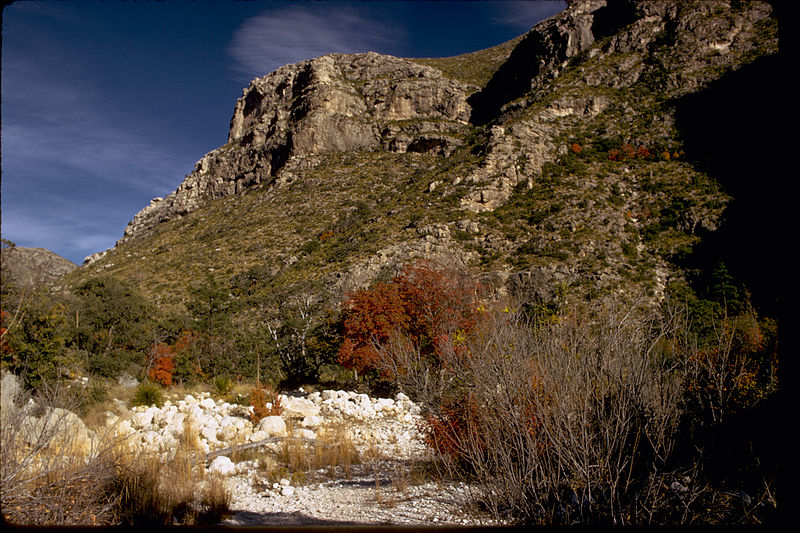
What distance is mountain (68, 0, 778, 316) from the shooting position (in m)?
28.0

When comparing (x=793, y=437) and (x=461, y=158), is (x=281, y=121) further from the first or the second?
(x=793, y=437)

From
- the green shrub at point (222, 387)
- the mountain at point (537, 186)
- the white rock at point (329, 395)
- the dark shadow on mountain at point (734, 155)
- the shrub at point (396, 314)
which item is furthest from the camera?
the mountain at point (537, 186)

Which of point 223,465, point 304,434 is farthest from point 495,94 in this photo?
point 223,465

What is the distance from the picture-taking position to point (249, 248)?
1539 inches

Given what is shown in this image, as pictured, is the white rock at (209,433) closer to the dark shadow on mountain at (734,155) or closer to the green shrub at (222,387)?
the green shrub at (222,387)

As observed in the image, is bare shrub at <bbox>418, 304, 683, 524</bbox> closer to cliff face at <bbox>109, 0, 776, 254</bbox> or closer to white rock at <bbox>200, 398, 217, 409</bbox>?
white rock at <bbox>200, 398, 217, 409</bbox>

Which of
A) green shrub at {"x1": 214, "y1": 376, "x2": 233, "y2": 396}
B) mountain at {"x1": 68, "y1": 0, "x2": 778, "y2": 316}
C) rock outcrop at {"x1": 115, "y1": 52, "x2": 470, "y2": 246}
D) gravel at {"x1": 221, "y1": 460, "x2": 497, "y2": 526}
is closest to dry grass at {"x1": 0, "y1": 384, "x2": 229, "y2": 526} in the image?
gravel at {"x1": 221, "y1": 460, "x2": 497, "y2": 526}

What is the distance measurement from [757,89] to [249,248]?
43.3 m

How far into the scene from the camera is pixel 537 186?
34.1 meters

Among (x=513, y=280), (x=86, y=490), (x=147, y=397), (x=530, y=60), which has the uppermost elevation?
(x=530, y=60)

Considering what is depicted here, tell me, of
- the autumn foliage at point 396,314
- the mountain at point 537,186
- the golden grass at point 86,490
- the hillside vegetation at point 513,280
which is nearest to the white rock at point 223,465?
the golden grass at point 86,490

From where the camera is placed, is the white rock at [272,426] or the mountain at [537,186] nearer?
the white rock at [272,426]

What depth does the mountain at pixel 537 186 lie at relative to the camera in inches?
1101

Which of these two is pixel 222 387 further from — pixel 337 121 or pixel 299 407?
pixel 337 121
